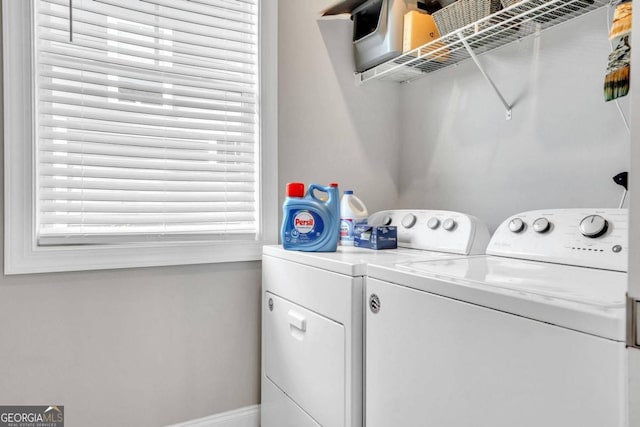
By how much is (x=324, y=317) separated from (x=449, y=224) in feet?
2.00

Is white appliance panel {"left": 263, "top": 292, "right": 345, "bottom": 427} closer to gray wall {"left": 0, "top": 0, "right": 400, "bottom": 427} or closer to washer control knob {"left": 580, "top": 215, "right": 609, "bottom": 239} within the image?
gray wall {"left": 0, "top": 0, "right": 400, "bottom": 427}

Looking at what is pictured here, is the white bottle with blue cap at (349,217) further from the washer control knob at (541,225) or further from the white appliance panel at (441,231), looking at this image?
the washer control knob at (541,225)

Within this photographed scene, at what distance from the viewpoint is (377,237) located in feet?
5.50

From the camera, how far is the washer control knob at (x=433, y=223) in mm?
1679

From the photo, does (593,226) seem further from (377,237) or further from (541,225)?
(377,237)

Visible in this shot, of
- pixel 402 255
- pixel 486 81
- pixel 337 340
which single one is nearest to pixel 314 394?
pixel 337 340

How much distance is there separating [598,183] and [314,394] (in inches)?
48.0

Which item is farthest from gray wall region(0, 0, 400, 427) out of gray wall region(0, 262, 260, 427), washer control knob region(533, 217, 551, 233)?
washer control knob region(533, 217, 551, 233)

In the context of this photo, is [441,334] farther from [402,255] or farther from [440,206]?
[440,206]

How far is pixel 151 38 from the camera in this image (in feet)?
5.70

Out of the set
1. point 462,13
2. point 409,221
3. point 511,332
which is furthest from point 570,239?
point 462,13

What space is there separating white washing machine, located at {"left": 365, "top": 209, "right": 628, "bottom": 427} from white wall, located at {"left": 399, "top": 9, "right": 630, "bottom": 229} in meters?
0.28

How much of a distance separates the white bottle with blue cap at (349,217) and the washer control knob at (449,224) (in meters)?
0.37

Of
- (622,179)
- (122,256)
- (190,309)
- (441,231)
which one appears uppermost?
(622,179)
